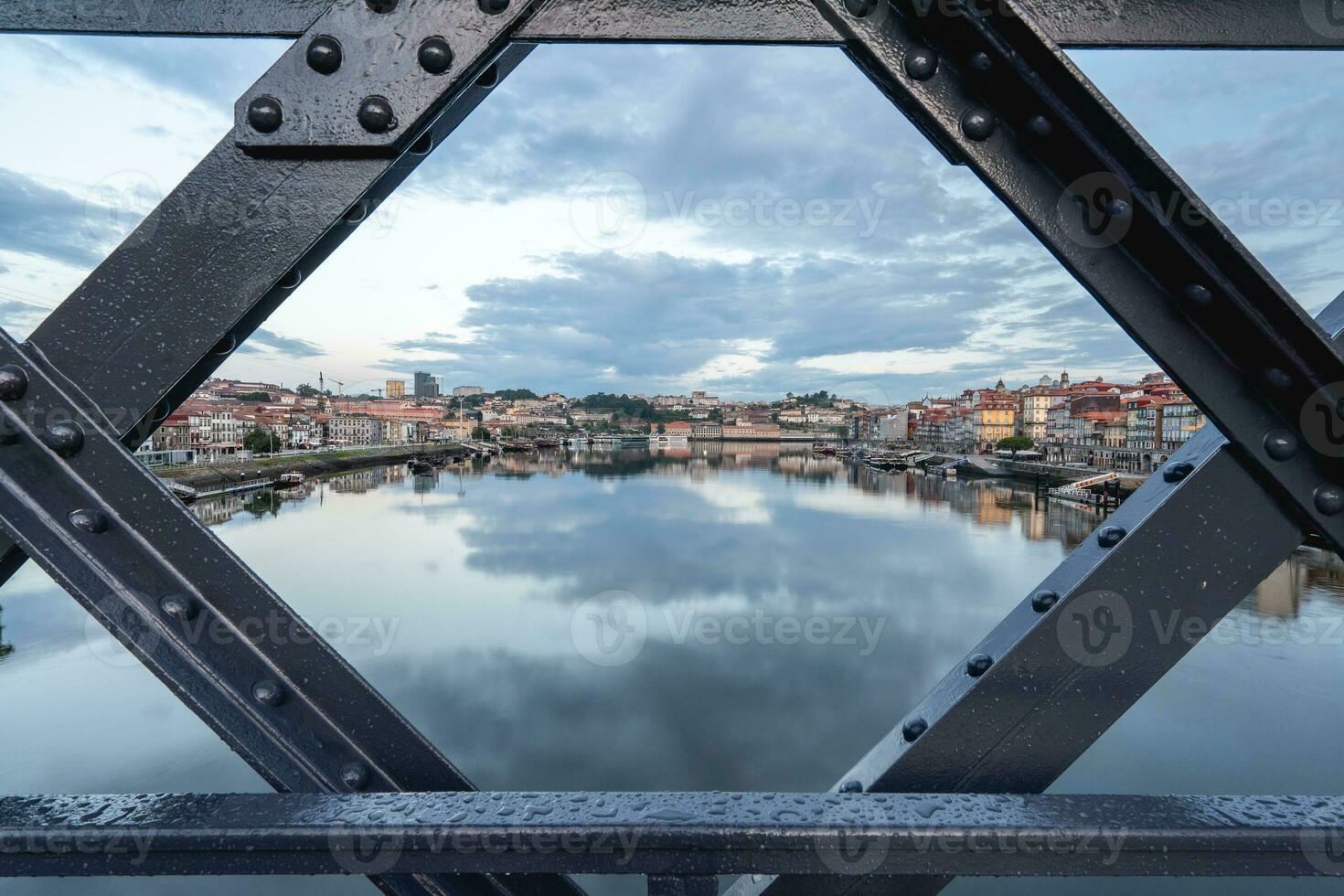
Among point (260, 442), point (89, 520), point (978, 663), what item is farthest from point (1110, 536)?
point (260, 442)

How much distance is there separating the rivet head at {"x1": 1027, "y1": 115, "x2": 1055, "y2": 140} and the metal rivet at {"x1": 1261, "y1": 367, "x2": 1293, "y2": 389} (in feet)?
1.09

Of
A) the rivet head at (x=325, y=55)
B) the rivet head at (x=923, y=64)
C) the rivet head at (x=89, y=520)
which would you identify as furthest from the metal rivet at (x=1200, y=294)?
the rivet head at (x=89, y=520)

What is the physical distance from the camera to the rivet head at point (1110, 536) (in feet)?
2.46

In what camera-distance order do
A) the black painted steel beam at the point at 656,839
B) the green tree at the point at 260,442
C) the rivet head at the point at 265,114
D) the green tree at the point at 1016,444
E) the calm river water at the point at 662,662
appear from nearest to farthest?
the black painted steel beam at the point at 656,839 → the rivet head at the point at 265,114 → the calm river water at the point at 662,662 → the green tree at the point at 260,442 → the green tree at the point at 1016,444

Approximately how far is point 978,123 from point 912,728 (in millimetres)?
681

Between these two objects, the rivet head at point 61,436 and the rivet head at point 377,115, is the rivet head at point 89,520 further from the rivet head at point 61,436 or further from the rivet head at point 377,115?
the rivet head at point 377,115

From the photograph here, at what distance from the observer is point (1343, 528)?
67cm

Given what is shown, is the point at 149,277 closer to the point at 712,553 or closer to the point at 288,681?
the point at 288,681

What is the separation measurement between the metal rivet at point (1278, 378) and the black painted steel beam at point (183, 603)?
92cm

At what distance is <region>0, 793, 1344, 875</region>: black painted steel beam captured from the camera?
22.0 inches

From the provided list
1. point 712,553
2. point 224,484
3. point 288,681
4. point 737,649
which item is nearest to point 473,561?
point 712,553

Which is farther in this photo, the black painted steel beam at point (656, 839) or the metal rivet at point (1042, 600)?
the metal rivet at point (1042, 600)

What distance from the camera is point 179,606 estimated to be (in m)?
0.68

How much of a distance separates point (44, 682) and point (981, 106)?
16.8 metres
